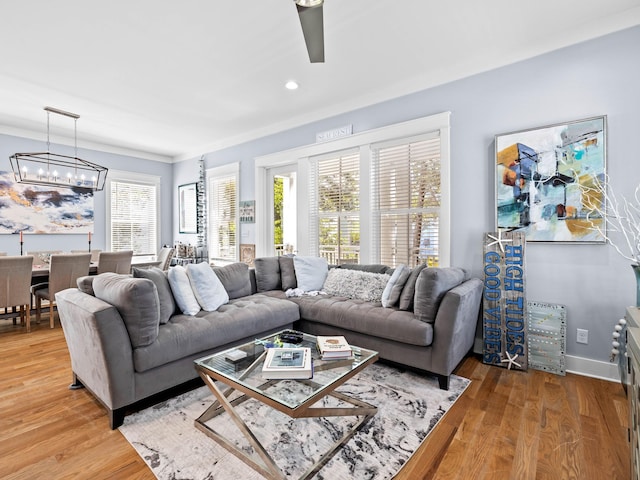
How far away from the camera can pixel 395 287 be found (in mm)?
2947

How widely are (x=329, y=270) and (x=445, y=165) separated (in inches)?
66.6

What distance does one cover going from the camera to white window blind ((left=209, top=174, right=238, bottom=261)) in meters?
5.71

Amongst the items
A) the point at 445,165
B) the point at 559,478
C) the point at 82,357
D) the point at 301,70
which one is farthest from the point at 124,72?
the point at 559,478

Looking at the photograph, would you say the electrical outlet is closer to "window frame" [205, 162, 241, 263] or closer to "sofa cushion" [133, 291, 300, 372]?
"sofa cushion" [133, 291, 300, 372]

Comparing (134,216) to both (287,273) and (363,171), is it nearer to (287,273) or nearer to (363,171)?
(287,273)

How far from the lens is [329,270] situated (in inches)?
152

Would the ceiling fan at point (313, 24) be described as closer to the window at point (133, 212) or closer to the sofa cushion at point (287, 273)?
the sofa cushion at point (287, 273)

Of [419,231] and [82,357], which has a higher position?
[419,231]

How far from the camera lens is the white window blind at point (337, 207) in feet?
13.5

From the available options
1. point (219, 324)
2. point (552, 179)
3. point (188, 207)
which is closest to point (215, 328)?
point (219, 324)

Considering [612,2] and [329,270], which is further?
[329,270]

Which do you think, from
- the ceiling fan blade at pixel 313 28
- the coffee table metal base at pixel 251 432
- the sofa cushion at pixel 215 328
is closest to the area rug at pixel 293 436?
the coffee table metal base at pixel 251 432

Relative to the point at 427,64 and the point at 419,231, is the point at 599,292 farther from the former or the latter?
the point at 427,64

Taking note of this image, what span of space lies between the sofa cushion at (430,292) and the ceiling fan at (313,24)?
1721 mm
